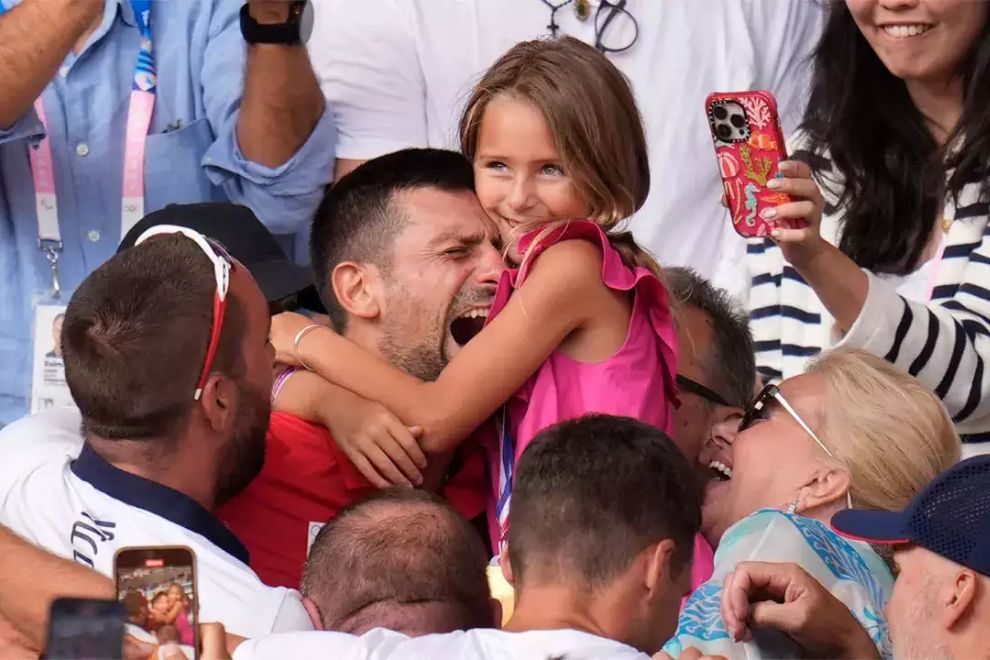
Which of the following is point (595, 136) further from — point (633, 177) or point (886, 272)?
point (886, 272)

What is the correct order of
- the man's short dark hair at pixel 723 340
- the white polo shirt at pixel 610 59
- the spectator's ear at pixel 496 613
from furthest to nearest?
the white polo shirt at pixel 610 59
the man's short dark hair at pixel 723 340
the spectator's ear at pixel 496 613

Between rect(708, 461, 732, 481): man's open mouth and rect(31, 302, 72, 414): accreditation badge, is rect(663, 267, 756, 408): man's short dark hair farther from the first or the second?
rect(31, 302, 72, 414): accreditation badge

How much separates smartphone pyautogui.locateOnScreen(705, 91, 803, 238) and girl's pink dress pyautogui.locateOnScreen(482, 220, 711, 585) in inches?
11.8

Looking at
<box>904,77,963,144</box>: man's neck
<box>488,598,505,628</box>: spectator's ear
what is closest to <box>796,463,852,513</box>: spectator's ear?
<box>488,598,505,628</box>: spectator's ear

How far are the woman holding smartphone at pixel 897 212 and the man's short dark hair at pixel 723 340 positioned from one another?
17 cm

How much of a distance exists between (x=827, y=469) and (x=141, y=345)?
45.1 inches

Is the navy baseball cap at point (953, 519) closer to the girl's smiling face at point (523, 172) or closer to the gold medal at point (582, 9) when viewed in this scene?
the girl's smiling face at point (523, 172)

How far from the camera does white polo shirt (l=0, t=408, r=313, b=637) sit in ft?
7.97

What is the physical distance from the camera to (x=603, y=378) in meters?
2.88

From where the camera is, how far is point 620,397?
286cm

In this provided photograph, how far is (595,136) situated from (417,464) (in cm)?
66

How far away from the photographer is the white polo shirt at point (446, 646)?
211 centimetres

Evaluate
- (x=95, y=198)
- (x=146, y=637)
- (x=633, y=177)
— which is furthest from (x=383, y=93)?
(x=146, y=637)

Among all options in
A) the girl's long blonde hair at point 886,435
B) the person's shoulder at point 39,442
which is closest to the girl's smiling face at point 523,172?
the girl's long blonde hair at point 886,435
